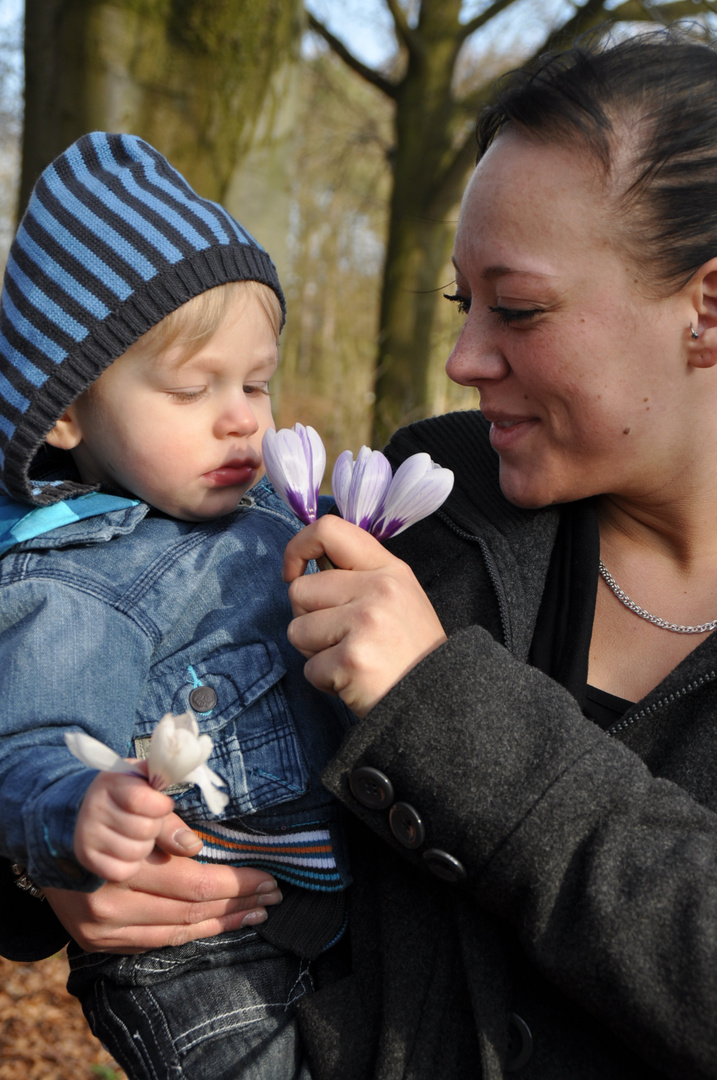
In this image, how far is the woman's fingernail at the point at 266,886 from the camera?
5.74 ft

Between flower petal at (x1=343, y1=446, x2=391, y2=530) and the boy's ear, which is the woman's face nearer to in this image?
flower petal at (x1=343, y1=446, x2=391, y2=530)

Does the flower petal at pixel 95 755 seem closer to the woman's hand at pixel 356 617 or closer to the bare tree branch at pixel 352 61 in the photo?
Answer: the woman's hand at pixel 356 617

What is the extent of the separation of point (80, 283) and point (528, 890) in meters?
1.35

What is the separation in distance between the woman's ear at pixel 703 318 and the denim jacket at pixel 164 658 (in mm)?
959

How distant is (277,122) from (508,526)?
2958 millimetres

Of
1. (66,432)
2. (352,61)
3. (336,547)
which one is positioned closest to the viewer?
(336,547)

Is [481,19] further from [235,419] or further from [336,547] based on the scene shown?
[336,547]

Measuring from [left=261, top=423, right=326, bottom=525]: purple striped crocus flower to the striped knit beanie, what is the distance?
0.36 m

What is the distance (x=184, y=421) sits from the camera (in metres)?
1.76

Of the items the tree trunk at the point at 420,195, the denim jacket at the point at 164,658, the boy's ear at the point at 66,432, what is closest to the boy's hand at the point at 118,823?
the denim jacket at the point at 164,658

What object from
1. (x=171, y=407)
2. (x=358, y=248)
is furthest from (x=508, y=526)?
(x=358, y=248)

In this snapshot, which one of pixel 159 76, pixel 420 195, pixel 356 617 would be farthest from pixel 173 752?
pixel 420 195

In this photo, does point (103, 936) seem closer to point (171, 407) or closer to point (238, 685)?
point (238, 685)

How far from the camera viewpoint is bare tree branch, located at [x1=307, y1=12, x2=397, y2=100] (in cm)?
927
